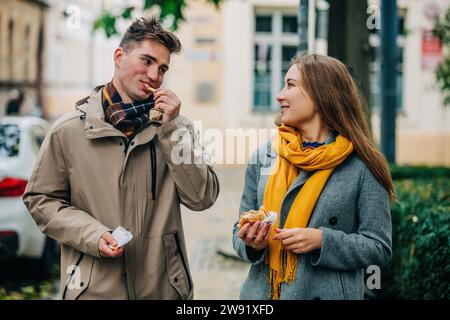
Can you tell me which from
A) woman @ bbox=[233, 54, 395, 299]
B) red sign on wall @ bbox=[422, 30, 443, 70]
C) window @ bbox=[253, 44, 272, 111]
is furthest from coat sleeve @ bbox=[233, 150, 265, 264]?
window @ bbox=[253, 44, 272, 111]

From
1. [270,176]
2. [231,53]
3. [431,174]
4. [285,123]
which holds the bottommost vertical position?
[431,174]

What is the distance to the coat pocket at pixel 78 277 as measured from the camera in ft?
10.2

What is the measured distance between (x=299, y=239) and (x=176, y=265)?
61 centimetres

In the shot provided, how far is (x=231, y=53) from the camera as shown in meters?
20.2

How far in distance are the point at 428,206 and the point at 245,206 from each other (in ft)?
8.99

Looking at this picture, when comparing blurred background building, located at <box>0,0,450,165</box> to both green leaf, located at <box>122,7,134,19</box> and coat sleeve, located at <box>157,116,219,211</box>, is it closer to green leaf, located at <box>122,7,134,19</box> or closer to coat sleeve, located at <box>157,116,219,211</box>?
green leaf, located at <box>122,7,134,19</box>

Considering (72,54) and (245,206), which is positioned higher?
(72,54)

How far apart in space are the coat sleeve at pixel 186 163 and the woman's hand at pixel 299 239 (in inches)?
17.8

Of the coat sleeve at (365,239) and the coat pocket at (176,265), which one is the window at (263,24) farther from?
the coat sleeve at (365,239)

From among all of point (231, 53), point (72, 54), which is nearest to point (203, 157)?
point (231, 53)

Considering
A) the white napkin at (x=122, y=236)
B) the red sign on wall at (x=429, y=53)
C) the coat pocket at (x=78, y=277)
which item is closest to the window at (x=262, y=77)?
the red sign on wall at (x=429, y=53)

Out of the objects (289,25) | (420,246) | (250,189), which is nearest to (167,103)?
(250,189)

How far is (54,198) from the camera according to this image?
3.18 m
